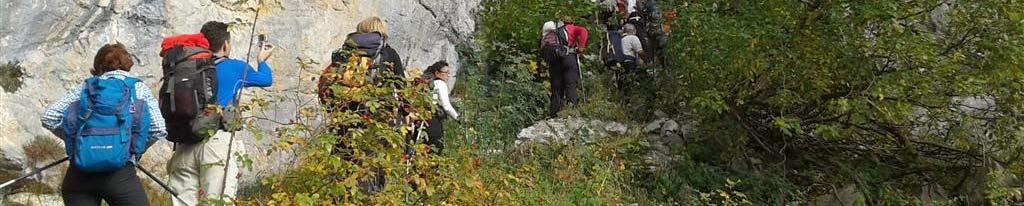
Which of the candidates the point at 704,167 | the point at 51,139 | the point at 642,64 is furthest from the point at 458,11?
the point at 51,139

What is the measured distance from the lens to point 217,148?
5.43 meters

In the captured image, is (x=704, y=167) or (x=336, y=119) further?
(x=704, y=167)

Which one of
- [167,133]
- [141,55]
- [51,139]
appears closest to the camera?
[167,133]

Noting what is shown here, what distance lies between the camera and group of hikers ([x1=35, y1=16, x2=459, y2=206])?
4.52m

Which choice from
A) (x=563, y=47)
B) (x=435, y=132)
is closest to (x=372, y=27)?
(x=435, y=132)

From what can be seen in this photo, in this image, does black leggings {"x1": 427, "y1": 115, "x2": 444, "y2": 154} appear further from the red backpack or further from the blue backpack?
the blue backpack

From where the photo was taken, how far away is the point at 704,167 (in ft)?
31.9

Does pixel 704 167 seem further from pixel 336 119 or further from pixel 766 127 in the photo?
pixel 336 119

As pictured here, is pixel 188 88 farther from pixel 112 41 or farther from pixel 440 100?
pixel 112 41

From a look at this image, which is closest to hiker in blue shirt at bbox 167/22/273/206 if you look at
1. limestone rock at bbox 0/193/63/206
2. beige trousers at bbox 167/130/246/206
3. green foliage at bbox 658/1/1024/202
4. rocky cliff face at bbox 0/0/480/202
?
beige trousers at bbox 167/130/246/206

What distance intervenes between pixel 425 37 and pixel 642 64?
2607mm

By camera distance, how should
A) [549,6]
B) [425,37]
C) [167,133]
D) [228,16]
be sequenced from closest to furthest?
[167,133] < [228,16] < [425,37] < [549,6]

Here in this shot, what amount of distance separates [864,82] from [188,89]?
573 centimetres

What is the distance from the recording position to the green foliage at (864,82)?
8336 millimetres
